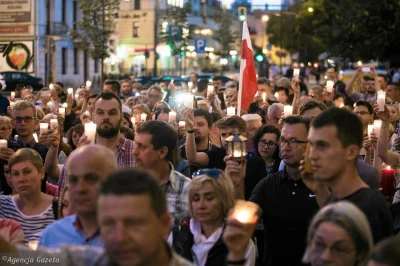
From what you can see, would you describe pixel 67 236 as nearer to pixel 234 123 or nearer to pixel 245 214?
pixel 245 214

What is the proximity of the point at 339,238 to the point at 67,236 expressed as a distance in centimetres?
147

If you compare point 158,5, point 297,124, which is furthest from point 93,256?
point 158,5

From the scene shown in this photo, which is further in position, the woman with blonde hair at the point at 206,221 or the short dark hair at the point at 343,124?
the woman with blonde hair at the point at 206,221

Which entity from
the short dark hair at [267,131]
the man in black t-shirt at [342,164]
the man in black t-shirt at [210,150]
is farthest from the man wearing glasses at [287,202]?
the short dark hair at [267,131]

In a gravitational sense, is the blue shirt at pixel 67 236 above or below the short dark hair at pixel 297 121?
below

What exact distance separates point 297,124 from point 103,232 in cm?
323

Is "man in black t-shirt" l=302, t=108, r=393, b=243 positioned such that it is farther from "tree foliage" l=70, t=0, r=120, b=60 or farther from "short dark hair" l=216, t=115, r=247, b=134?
"tree foliage" l=70, t=0, r=120, b=60

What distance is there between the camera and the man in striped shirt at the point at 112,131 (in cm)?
841

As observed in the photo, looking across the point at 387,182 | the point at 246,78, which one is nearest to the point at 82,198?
the point at 387,182

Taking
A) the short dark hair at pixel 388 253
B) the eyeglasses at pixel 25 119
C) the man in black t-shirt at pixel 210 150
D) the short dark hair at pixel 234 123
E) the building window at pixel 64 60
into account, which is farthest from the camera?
the building window at pixel 64 60

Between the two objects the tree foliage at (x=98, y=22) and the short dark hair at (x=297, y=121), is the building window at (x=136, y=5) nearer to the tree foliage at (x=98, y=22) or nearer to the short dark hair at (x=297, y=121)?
the tree foliage at (x=98, y=22)

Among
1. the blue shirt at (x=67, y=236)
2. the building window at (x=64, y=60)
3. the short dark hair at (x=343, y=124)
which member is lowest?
the building window at (x=64, y=60)

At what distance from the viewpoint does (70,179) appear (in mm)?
5055

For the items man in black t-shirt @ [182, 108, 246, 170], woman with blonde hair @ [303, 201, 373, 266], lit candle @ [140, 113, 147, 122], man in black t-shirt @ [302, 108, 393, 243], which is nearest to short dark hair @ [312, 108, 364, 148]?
man in black t-shirt @ [302, 108, 393, 243]
